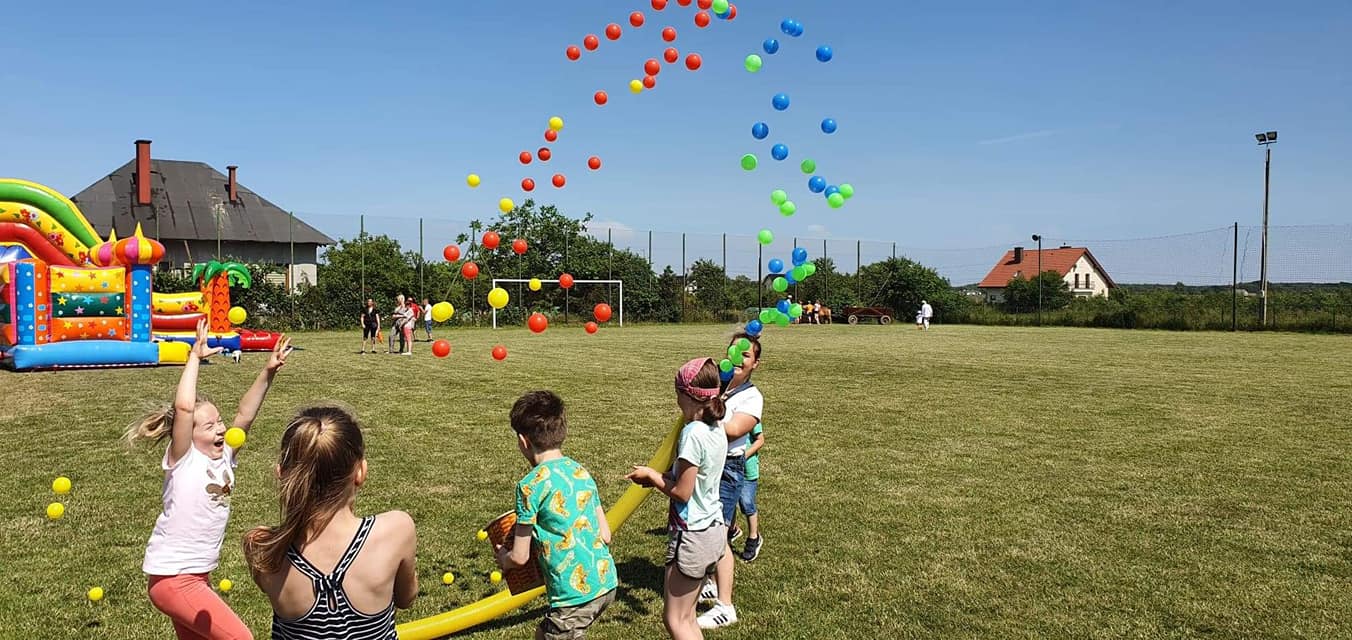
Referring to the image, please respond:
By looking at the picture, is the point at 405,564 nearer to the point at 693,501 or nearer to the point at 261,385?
the point at 261,385

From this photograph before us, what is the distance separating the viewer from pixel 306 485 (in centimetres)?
298

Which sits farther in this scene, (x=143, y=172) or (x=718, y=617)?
(x=143, y=172)

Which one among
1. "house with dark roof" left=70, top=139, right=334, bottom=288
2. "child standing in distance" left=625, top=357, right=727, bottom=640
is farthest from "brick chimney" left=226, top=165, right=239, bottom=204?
"child standing in distance" left=625, top=357, right=727, bottom=640

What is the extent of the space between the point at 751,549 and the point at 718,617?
3.90 feet

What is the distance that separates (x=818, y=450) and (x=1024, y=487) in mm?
2353

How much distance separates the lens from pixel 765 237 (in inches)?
222

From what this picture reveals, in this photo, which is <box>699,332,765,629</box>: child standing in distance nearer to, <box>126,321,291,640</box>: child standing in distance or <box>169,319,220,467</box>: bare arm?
<box>126,321,291,640</box>: child standing in distance

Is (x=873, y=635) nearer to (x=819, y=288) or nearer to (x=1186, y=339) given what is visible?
(x=1186, y=339)

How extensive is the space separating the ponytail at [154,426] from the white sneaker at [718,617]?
281 centimetres

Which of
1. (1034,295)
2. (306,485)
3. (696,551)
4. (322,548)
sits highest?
(1034,295)

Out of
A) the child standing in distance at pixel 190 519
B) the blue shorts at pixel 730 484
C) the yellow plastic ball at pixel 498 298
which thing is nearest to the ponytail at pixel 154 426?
the child standing in distance at pixel 190 519

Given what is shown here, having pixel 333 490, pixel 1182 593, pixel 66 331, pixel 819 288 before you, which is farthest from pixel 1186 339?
pixel 333 490

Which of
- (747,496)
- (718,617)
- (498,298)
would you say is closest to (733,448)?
(747,496)

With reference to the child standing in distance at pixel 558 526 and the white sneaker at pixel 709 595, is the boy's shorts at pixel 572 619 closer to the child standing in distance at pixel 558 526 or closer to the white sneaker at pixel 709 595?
the child standing in distance at pixel 558 526
